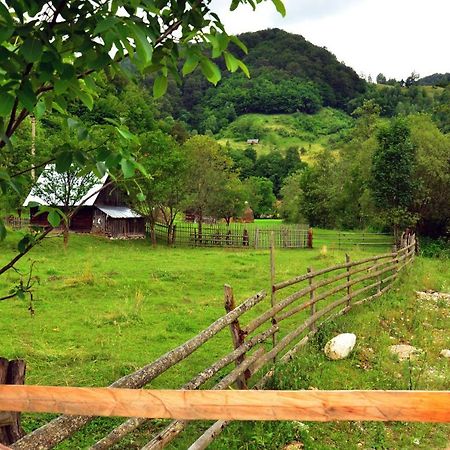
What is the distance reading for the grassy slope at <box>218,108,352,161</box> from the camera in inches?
4702

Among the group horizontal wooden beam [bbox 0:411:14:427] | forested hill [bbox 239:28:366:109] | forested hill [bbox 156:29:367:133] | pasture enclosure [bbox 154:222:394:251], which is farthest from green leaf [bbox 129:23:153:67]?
forested hill [bbox 239:28:366:109]

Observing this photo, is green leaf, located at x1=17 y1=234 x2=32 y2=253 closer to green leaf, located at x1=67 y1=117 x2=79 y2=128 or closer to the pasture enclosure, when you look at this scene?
green leaf, located at x1=67 y1=117 x2=79 y2=128

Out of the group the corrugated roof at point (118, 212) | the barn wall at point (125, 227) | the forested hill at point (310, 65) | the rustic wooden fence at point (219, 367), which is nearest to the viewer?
the rustic wooden fence at point (219, 367)

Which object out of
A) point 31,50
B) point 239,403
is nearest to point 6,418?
point 239,403

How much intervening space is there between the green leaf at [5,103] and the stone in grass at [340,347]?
22.4 feet

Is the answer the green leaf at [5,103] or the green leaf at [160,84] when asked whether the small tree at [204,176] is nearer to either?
the green leaf at [160,84]

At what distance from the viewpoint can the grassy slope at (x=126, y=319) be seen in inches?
273

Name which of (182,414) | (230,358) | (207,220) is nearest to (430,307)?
(230,358)

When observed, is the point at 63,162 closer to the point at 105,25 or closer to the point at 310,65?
the point at 105,25

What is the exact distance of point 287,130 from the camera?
130 m

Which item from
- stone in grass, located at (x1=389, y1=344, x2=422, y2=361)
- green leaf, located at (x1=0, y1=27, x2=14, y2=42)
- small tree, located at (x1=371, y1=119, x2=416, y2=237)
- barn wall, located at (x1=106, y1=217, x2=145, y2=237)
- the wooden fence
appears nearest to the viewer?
green leaf, located at (x1=0, y1=27, x2=14, y2=42)

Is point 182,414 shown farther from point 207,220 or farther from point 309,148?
point 309,148

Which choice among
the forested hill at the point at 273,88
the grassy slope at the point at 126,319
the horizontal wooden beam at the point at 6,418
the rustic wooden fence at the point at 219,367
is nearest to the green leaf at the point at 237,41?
the grassy slope at the point at 126,319

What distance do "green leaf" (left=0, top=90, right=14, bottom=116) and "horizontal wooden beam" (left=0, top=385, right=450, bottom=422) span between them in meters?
1.06
